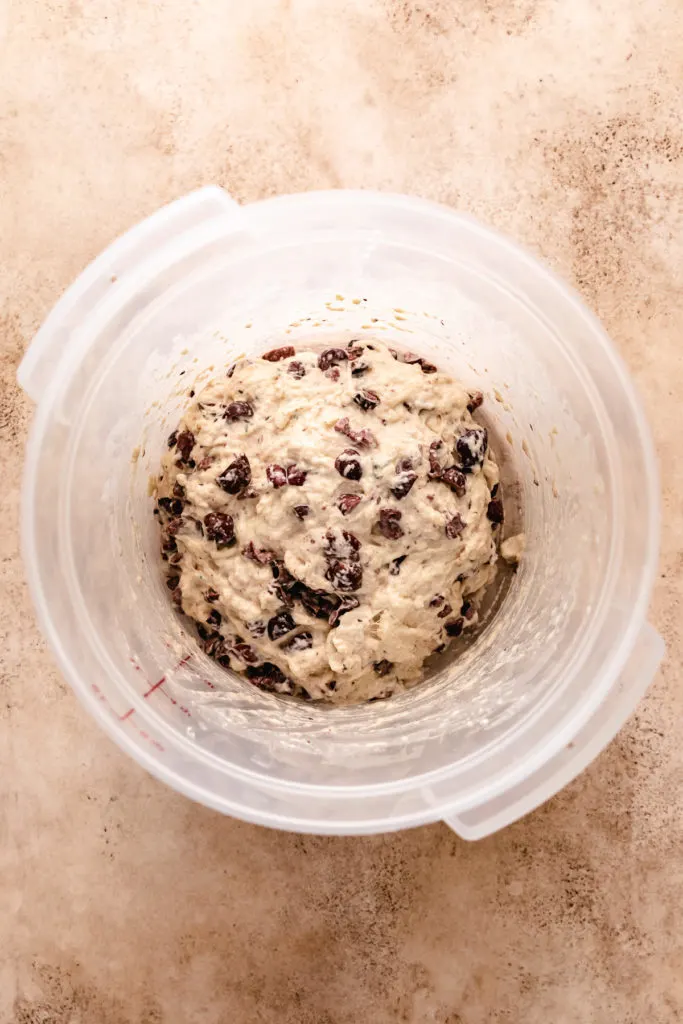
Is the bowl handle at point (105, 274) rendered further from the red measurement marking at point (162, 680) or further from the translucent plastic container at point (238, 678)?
the red measurement marking at point (162, 680)

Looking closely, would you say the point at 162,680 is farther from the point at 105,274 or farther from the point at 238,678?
the point at 105,274

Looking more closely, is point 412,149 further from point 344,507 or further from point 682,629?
point 682,629

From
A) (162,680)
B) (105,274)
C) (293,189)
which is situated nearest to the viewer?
(105,274)

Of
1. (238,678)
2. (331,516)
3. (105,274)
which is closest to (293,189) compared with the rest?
(105,274)

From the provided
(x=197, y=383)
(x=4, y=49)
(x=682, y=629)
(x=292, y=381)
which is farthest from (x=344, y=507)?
(x=4, y=49)

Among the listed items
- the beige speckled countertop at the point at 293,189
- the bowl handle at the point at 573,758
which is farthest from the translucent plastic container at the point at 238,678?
the beige speckled countertop at the point at 293,189

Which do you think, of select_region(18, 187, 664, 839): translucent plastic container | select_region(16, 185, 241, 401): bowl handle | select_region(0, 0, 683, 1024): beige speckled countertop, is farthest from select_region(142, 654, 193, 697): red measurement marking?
select_region(16, 185, 241, 401): bowl handle
